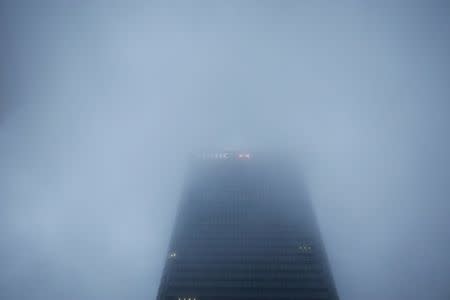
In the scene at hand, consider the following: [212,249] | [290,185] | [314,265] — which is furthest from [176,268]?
[290,185]

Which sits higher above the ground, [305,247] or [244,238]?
[244,238]

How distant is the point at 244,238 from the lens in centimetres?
11806

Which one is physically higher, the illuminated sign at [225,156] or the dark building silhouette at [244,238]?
the illuminated sign at [225,156]

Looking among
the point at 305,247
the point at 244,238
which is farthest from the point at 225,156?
the point at 305,247

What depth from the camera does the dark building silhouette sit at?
341 feet

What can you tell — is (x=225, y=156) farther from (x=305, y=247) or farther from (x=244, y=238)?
(x=305, y=247)

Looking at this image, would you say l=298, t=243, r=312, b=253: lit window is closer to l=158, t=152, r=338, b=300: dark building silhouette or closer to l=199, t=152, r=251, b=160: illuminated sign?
l=158, t=152, r=338, b=300: dark building silhouette

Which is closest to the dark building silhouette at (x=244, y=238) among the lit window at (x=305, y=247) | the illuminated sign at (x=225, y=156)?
the lit window at (x=305, y=247)

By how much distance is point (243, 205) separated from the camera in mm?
133500

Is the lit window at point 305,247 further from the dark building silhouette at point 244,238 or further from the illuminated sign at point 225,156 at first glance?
A: the illuminated sign at point 225,156

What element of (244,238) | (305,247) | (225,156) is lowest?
(305,247)

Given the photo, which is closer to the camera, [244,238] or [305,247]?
[305,247]

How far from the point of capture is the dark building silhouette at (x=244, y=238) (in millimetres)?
104062

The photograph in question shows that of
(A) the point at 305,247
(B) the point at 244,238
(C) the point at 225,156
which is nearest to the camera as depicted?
(A) the point at 305,247
